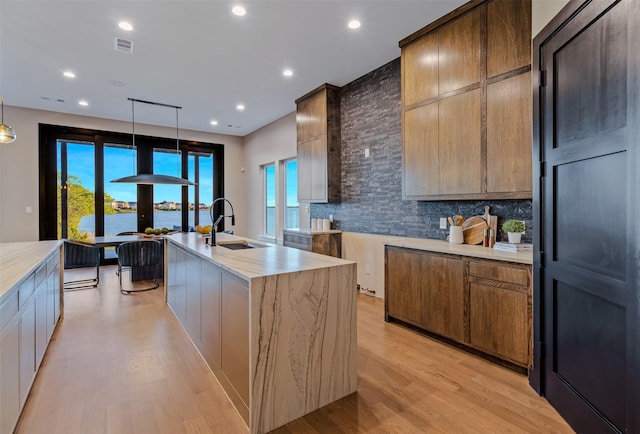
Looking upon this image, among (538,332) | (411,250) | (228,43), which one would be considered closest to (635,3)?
(538,332)

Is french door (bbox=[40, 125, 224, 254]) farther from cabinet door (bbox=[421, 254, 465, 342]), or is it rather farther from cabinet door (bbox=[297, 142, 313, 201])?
cabinet door (bbox=[421, 254, 465, 342])

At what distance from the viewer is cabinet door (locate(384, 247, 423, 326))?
309cm

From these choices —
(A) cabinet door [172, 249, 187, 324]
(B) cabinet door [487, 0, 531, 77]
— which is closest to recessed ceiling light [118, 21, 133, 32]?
(A) cabinet door [172, 249, 187, 324]

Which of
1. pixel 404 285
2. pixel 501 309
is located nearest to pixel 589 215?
pixel 501 309

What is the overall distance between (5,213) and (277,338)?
273 inches

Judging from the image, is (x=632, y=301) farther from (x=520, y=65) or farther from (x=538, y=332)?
(x=520, y=65)

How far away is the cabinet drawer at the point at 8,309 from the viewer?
5.02ft

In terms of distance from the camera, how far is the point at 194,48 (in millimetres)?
3783

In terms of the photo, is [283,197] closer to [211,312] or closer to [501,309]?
[211,312]

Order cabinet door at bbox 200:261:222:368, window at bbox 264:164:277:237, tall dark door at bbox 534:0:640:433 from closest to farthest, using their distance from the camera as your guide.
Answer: tall dark door at bbox 534:0:640:433 → cabinet door at bbox 200:261:222:368 → window at bbox 264:164:277:237

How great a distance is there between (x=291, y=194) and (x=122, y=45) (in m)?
3.75

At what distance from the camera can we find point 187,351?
278 cm

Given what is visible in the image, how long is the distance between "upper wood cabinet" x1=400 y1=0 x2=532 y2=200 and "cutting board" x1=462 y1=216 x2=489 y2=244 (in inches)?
11.6

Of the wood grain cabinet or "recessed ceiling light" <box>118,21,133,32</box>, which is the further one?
"recessed ceiling light" <box>118,21,133,32</box>
